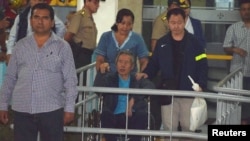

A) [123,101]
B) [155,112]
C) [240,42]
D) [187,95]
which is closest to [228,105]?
[187,95]

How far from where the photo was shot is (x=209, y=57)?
13.0m

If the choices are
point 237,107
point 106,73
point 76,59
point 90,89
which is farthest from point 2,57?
point 237,107

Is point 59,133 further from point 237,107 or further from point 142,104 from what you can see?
point 237,107

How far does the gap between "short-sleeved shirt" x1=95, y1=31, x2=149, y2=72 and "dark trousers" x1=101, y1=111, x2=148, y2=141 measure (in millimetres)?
967

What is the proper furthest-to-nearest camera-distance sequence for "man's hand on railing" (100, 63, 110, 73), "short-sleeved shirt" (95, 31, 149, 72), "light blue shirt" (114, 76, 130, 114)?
1. "short-sleeved shirt" (95, 31, 149, 72)
2. "man's hand on railing" (100, 63, 110, 73)
3. "light blue shirt" (114, 76, 130, 114)

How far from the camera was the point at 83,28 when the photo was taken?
1062 cm

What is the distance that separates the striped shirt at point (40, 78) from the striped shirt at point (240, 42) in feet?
11.7

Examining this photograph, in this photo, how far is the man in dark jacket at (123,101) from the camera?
8.79 m

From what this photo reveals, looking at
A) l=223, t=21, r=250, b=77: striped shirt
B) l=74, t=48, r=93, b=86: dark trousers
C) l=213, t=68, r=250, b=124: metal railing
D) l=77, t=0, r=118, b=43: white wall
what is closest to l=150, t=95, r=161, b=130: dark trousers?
l=213, t=68, r=250, b=124: metal railing

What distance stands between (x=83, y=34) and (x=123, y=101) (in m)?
1.99

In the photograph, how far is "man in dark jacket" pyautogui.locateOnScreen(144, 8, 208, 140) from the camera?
892 cm

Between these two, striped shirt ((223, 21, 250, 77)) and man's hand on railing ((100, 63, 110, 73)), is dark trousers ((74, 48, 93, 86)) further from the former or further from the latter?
striped shirt ((223, 21, 250, 77))

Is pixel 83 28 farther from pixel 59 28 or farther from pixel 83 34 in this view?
pixel 59 28

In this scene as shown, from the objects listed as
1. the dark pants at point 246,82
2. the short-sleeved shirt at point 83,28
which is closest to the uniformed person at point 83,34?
the short-sleeved shirt at point 83,28
